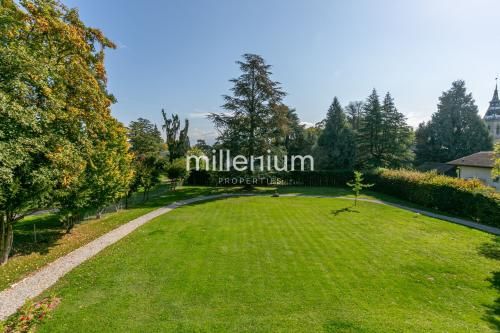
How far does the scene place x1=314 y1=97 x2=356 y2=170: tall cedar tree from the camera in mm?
36312

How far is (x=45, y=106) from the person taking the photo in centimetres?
853

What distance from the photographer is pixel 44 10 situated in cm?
865

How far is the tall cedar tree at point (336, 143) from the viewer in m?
36.3

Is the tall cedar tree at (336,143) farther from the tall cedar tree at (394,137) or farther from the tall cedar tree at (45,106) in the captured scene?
the tall cedar tree at (45,106)

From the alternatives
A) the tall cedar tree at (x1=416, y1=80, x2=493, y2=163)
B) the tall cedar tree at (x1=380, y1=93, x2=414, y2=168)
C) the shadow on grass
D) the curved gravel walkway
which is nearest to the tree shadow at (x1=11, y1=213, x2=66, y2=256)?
the curved gravel walkway

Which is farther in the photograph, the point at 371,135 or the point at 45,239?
Result: the point at 371,135

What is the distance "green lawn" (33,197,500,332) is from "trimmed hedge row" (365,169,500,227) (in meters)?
3.18

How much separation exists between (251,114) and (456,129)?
31.5m

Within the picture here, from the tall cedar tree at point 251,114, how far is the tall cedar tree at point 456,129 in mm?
27316

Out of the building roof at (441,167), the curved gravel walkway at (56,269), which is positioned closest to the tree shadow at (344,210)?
the curved gravel walkway at (56,269)

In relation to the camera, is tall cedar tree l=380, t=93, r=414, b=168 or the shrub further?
tall cedar tree l=380, t=93, r=414, b=168

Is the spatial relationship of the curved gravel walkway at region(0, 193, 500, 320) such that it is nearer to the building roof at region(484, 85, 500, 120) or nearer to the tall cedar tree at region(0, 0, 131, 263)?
the tall cedar tree at region(0, 0, 131, 263)
